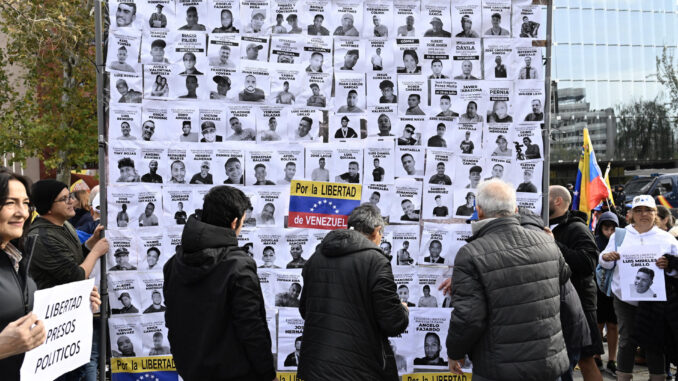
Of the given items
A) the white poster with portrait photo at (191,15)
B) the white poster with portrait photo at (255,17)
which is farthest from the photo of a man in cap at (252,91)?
the white poster with portrait photo at (191,15)

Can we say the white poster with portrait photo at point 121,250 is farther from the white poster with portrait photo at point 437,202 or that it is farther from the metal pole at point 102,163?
the white poster with portrait photo at point 437,202

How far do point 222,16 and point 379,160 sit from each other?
5.23ft

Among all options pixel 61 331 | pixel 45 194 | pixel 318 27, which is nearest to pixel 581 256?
pixel 318 27

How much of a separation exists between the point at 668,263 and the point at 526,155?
5.28 ft

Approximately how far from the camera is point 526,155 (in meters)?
5.37

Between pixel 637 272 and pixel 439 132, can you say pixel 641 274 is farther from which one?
pixel 439 132

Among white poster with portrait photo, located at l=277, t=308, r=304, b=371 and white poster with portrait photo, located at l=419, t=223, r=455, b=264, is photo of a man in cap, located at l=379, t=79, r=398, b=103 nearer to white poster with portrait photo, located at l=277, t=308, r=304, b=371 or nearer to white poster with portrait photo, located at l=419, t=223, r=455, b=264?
white poster with portrait photo, located at l=419, t=223, r=455, b=264

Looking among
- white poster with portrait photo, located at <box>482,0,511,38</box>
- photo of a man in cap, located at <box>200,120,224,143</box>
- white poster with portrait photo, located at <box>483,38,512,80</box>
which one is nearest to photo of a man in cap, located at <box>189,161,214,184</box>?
photo of a man in cap, located at <box>200,120,224,143</box>

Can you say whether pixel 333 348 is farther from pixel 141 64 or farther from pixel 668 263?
pixel 668 263

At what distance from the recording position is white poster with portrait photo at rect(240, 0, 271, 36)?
17.0 ft

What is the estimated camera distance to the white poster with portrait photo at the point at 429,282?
17.3ft

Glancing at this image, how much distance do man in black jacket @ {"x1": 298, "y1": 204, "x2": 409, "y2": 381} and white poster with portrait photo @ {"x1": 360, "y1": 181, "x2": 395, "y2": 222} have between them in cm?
120

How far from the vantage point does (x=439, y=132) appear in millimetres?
5305

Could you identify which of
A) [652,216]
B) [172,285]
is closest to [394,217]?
Answer: [172,285]
